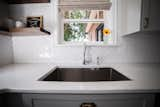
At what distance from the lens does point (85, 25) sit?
6.52 feet

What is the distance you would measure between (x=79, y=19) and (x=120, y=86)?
129 centimetres

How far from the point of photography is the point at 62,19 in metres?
1.91

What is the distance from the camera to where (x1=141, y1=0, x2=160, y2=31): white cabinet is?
1.21m

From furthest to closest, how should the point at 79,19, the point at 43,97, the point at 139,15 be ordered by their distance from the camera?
the point at 79,19, the point at 139,15, the point at 43,97

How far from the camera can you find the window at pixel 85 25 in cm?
191

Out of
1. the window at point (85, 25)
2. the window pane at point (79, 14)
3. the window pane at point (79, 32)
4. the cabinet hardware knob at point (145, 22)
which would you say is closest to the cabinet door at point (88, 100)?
the cabinet hardware knob at point (145, 22)

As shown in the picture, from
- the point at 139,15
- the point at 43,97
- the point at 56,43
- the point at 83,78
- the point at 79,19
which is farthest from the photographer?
the point at 79,19

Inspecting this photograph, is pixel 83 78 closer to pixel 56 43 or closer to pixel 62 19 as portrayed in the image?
pixel 56 43

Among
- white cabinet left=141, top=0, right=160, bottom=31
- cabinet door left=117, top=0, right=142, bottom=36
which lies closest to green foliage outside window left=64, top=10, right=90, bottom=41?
cabinet door left=117, top=0, right=142, bottom=36

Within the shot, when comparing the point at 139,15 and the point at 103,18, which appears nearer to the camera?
the point at 139,15

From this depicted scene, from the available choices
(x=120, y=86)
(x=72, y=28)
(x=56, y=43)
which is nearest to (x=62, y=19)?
(x=72, y=28)

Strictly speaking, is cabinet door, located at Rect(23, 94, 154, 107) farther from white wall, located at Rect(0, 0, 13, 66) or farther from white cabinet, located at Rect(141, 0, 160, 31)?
white wall, located at Rect(0, 0, 13, 66)

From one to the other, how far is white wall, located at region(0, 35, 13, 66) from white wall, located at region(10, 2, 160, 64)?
8 centimetres

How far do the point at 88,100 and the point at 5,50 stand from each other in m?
1.30
